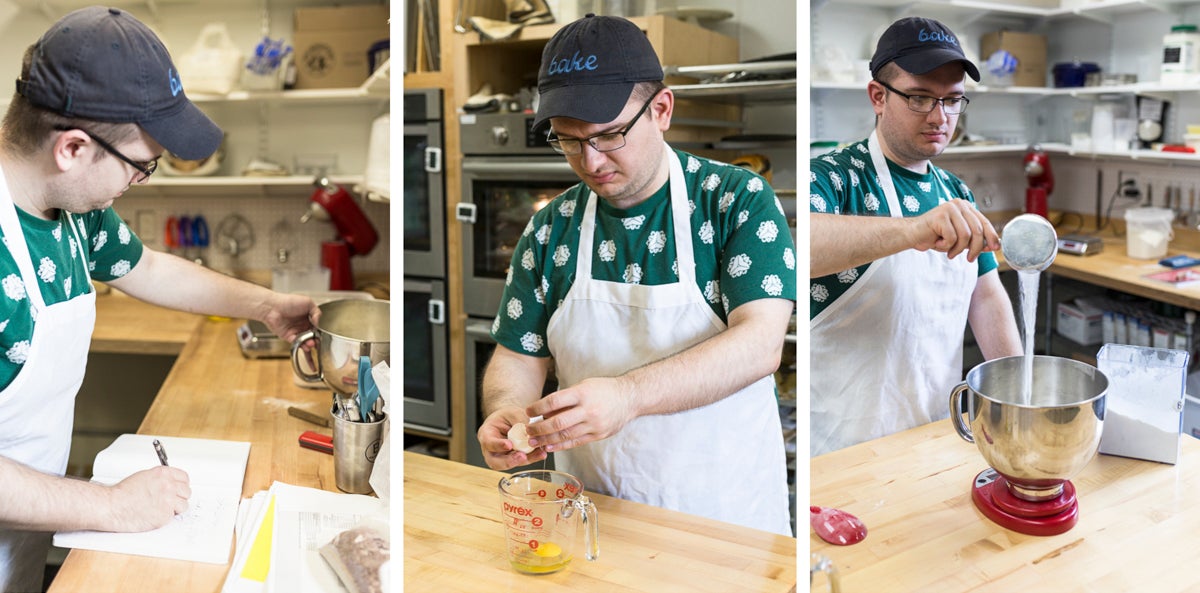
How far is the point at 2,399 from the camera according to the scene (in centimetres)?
125

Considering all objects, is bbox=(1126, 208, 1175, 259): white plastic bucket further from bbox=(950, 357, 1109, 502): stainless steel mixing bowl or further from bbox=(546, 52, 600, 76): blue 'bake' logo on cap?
bbox=(546, 52, 600, 76): blue 'bake' logo on cap

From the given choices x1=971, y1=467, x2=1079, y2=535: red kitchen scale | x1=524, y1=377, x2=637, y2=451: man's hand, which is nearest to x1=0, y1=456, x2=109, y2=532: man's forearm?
x1=524, y1=377, x2=637, y2=451: man's hand

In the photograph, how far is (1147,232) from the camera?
5.78ft

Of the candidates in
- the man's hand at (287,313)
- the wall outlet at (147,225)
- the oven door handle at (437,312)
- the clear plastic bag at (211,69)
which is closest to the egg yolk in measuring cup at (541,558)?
the man's hand at (287,313)

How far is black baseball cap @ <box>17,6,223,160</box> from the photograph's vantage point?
1.18m

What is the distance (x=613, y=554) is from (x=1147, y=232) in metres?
1.34

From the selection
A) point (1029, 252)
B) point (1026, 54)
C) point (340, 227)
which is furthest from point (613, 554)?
point (340, 227)

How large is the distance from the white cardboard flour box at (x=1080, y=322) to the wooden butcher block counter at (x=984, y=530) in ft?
0.89

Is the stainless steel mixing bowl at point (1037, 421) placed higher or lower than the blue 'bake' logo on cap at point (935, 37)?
lower

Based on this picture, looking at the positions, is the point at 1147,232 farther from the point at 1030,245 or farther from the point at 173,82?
the point at 173,82

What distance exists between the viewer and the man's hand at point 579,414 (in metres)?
1.24

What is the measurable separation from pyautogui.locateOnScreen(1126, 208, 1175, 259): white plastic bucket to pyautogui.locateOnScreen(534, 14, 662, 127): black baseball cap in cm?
108

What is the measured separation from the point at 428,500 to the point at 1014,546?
815 millimetres

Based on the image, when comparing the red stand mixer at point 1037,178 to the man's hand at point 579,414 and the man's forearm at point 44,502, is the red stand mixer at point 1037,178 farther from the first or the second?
the man's forearm at point 44,502
